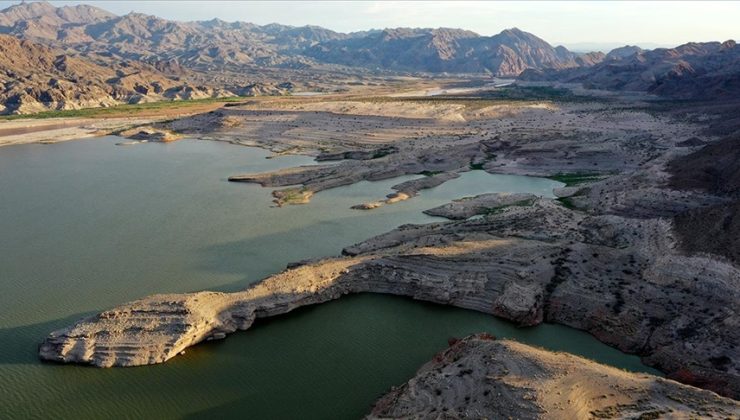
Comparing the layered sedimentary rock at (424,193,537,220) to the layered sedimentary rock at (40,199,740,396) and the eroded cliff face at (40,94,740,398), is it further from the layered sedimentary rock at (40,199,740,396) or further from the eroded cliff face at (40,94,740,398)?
→ the layered sedimentary rock at (40,199,740,396)

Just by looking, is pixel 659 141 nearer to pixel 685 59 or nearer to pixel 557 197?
pixel 557 197

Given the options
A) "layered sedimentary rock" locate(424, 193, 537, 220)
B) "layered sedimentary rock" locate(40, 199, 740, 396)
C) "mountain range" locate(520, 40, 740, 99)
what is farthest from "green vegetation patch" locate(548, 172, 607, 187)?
"mountain range" locate(520, 40, 740, 99)

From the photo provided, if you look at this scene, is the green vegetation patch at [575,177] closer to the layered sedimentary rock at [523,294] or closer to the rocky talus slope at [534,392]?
the layered sedimentary rock at [523,294]

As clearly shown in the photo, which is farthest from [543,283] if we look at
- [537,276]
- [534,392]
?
[534,392]

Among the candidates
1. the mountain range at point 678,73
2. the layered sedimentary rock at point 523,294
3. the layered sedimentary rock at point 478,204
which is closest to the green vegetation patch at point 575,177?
the layered sedimentary rock at point 478,204

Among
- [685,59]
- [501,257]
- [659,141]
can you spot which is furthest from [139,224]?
[685,59]

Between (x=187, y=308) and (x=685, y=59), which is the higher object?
(x=685, y=59)

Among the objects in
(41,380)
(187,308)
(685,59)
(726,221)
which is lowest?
(41,380)
